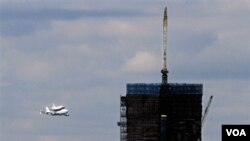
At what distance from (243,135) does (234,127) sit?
217cm

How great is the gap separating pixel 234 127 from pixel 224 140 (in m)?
2.99

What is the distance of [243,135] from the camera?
596 ft

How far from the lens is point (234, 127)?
183125 mm

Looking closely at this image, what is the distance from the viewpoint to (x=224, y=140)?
18150 centimetres

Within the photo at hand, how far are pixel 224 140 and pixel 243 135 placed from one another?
3.00m
